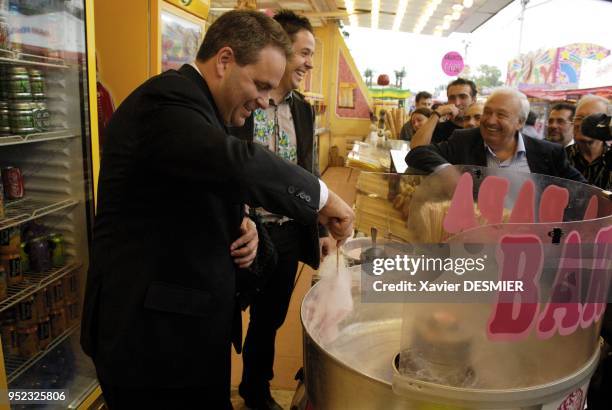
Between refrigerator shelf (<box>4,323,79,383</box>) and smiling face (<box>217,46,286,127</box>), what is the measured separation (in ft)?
5.17

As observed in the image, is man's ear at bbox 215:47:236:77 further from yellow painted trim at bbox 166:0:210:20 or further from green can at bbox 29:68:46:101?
yellow painted trim at bbox 166:0:210:20

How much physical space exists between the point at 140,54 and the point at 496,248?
253cm

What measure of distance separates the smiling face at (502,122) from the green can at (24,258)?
7.03 feet

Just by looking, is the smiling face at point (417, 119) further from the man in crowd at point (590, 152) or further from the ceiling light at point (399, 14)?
the ceiling light at point (399, 14)

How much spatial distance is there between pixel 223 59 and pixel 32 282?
155 centimetres

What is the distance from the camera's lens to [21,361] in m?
2.10

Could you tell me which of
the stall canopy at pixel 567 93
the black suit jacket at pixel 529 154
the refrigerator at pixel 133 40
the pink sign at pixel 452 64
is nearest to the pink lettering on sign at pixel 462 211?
the black suit jacket at pixel 529 154

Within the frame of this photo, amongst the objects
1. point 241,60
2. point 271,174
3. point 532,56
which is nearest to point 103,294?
point 271,174

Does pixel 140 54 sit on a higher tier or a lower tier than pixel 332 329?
higher

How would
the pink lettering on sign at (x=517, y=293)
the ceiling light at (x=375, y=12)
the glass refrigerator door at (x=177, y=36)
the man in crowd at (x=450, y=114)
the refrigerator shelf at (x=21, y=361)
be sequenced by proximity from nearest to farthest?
the pink lettering on sign at (x=517, y=293), the refrigerator shelf at (x=21, y=361), the man in crowd at (x=450, y=114), the glass refrigerator door at (x=177, y=36), the ceiling light at (x=375, y=12)

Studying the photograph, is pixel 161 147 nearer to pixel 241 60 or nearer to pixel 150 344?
pixel 241 60

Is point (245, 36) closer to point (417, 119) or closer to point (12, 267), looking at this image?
point (12, 267)

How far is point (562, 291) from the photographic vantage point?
2.65 ft

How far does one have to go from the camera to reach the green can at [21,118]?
6.39 feet
